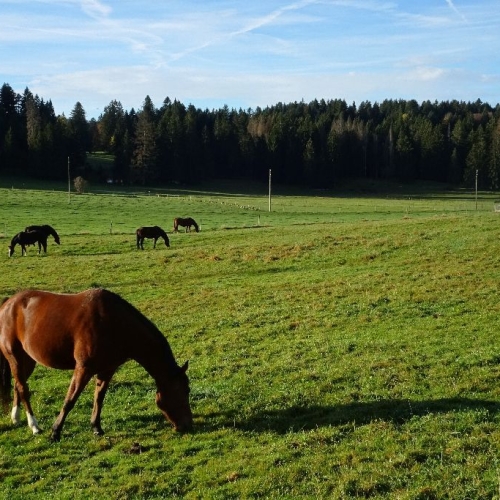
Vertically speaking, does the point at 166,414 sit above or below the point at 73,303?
below

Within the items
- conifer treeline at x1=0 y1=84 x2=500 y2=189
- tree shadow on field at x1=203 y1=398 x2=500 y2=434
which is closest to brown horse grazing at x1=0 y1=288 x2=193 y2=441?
tree shadow on field at x1=203 y1=398 x2=500 y2=434

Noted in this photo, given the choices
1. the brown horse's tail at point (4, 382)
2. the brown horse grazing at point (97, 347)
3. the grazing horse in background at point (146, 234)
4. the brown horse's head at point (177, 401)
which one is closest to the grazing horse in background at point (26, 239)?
the grazing horse in background at point (146, 234)

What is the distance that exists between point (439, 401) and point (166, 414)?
4.55m

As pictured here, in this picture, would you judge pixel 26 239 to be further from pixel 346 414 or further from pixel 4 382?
pixel 346 414

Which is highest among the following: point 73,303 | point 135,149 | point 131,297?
point 135,149

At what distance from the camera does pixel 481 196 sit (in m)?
100

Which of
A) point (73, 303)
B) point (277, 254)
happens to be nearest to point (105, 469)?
point (73, 303)

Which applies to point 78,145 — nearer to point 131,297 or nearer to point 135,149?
point 135,149

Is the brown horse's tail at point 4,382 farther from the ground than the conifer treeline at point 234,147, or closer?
closer

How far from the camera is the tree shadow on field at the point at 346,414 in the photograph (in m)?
8.84

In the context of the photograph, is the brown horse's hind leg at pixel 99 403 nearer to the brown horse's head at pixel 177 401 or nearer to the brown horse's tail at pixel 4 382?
the brown horse's head at pixel 177 401

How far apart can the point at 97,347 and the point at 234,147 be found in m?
118

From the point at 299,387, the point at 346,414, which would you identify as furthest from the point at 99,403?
the point at 346,414

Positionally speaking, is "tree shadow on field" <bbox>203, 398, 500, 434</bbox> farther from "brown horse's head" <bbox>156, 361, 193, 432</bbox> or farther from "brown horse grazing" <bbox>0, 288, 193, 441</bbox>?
"brown horse grazing" <bbox>0, 288, 193, 441</bbox>
